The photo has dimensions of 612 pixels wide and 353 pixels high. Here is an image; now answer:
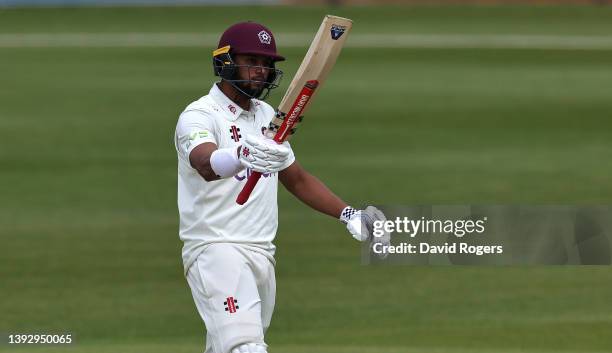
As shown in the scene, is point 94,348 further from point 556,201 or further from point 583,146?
point 583,146

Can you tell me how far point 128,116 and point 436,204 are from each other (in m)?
7.36

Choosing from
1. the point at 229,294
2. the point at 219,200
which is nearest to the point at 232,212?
the point at 219,200

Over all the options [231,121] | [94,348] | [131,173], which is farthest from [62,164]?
[231,121]

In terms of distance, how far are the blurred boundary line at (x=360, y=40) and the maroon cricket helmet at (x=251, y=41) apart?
22132mm

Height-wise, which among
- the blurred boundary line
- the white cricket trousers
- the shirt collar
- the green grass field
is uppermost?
the blurred boundary line

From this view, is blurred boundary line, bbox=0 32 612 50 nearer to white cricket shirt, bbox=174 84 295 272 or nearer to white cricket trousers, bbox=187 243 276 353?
white cricket shirt, bbox=174 84 295 272

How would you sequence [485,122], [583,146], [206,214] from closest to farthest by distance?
1. [206,214]
2. [583,146]
3. [485,122]

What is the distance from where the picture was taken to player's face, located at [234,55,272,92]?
714 cm

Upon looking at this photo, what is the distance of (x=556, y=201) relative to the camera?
17078 millimetres

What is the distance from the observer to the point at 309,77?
6.68 m

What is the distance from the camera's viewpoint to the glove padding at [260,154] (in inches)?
249

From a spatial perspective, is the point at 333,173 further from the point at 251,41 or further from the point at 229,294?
the point at 229,294

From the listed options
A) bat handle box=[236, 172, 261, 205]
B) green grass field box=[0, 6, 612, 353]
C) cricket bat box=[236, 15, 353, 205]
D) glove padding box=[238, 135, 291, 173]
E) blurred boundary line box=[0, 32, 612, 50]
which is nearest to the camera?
glove padding box=[238, 135, 291, 173]

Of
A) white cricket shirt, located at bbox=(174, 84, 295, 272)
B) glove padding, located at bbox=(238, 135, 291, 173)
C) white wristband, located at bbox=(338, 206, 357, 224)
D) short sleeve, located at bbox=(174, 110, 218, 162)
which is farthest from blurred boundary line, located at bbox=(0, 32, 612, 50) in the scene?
glove padding, located at bbox=(238, 135, 291, 173)
